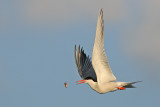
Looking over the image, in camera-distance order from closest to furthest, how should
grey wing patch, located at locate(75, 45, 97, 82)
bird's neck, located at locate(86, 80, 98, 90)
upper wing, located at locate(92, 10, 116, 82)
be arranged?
upper wing, located at locate(92, 10, 116, 82), bird's neck, located at locate(86, 80, 98, 90), grey wing patch, located at locate(75, 45, 97, 82)

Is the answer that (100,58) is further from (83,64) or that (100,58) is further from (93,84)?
(83,64)

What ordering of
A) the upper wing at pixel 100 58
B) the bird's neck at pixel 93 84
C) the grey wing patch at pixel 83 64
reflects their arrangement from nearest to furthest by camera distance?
the upper wing at pixel 100 58 → the bird's neck at pixel 93 84 → the grey wing patch at pixel 83 64

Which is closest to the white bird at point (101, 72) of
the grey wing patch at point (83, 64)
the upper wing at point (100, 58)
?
the upper wing at point (100, 58)

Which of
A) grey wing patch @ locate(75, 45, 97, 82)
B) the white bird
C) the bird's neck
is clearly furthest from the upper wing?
grey wing patch @ locate(75, 45, 97, 82)

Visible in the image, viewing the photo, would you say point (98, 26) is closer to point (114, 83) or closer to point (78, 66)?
point (114, 83)

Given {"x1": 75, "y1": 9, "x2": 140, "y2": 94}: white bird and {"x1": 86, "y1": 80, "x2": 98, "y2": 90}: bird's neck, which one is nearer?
{"x1": 75, "y1": 9, "x2": 140, "y2": 94}: white bird

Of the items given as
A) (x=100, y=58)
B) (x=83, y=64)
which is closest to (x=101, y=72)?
(x=100, y=58)

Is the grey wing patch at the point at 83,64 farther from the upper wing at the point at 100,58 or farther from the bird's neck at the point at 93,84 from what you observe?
the upper wing at the point at 100,58

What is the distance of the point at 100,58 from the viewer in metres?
16.1

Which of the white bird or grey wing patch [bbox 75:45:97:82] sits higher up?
grey wing patch [bbox 75:45:97:82]

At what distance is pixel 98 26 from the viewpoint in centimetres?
1504

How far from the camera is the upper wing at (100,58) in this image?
49.5ft

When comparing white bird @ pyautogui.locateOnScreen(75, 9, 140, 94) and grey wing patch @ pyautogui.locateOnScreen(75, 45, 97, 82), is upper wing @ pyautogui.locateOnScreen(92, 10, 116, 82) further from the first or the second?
grey wing patch @ pyautogui.locateOnScreen(75, 45, 97, 82)

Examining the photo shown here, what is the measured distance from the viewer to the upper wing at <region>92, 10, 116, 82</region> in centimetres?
1509
